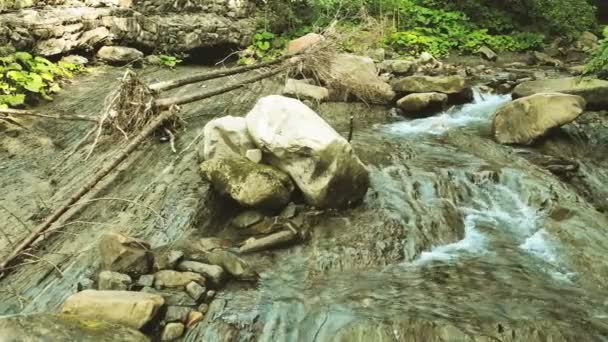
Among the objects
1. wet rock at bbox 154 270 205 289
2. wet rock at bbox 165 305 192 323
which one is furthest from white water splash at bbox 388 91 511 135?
wet rock at bbox 165 305 192 323

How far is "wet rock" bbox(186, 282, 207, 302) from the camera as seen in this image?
3904mm

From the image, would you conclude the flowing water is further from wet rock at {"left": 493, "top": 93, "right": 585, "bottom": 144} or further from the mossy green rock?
the mossy green rock

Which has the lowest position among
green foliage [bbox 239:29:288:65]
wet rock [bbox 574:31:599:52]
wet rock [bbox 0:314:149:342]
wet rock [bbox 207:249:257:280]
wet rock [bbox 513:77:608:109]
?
green foliage [bbox 239:29:288:65]

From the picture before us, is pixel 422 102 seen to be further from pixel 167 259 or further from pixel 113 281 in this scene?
pixel 113 281

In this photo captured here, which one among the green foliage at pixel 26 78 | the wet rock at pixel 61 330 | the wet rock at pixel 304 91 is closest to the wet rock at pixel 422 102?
the wet rock at pixel 304 91

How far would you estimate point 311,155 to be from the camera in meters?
5.12

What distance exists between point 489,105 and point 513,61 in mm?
4412

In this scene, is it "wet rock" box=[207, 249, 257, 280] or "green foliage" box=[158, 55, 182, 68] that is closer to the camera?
"wet rock" box=[207, 249, 257, 280]

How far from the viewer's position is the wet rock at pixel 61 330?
2.95 metres

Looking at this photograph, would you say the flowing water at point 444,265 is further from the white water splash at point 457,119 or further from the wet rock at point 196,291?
the white water splash at point 457,119

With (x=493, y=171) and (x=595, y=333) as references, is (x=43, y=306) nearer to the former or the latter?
(x=595, y=333)

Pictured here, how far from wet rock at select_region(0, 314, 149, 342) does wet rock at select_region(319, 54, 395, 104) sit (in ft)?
21.9

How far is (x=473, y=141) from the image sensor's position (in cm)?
756

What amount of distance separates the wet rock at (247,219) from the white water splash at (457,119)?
361 cm
